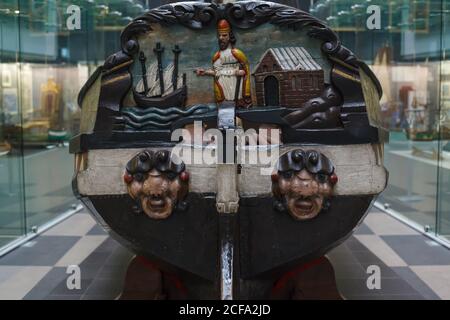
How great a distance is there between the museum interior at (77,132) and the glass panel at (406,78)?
20 millimetres

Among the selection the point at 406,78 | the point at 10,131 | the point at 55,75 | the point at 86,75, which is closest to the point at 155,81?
the point at 10,131

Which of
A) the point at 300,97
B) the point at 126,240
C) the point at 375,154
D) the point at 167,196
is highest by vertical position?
the point at 300,97

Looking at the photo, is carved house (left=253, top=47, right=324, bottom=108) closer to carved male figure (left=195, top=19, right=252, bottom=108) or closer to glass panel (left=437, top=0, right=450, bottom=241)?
carved male figure (left=195, top=19, right=252, bottom=108)

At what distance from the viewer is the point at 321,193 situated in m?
3.45

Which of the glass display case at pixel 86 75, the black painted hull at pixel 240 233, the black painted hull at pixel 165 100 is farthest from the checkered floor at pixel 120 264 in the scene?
the black painted hull at pixel 165 100

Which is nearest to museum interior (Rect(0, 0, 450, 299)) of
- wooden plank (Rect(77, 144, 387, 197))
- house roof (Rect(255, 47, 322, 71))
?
wooden plank (Rect(77, 144, 387, 197))

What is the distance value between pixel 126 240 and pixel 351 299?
6.12 ft

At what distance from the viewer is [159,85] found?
369 centimetres

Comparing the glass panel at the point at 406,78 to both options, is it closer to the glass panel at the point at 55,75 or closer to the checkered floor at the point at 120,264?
the checkered floor at the point at 120,264

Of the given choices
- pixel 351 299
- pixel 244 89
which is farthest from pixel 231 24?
pixel 351 299

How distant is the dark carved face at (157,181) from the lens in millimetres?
3455

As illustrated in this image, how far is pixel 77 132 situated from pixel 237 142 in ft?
7.02

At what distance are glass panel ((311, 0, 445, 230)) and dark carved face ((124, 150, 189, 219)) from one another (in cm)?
426
